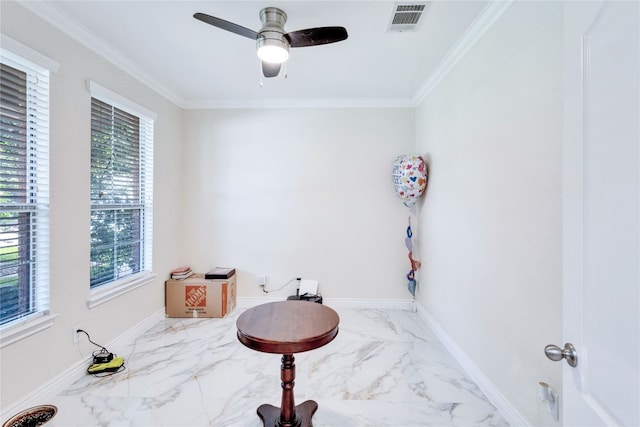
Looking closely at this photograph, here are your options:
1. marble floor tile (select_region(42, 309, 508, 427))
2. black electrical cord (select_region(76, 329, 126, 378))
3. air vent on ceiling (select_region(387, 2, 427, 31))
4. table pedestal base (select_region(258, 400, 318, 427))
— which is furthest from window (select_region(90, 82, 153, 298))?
air vent on ceiling (select_region(387, 2, 427, 31))

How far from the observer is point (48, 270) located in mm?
1847

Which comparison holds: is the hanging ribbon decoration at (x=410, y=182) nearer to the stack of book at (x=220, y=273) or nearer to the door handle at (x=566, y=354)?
the stack of book at (x=220, y=273)

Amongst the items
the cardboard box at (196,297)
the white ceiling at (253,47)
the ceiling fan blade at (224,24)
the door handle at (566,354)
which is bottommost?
the cardboard box at (196,297)

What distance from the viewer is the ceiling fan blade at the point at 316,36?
1674mm

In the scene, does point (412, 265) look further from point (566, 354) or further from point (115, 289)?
point (115, 289)

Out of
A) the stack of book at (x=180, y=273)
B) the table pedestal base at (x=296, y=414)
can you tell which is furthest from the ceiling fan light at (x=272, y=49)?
the stack of book at (x=180, y=273)

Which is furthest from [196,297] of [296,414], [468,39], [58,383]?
[468,39]

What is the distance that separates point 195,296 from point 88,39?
248 centimetres

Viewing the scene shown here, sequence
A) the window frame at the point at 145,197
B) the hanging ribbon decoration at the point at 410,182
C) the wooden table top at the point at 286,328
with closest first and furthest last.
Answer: the wooden table top at the point at 286,328
the window frame at the point at 145,197
the hanging ribbon decoration at the point at 410,182

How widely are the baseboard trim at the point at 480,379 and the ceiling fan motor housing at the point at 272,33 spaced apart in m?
2.56

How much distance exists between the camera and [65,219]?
1961mm

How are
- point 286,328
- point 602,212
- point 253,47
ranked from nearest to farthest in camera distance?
point 602,212
point 286,328
point 253,47

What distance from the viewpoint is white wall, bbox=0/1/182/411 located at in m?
1.68

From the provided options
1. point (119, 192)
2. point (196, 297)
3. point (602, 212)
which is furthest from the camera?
point (196, 297)
